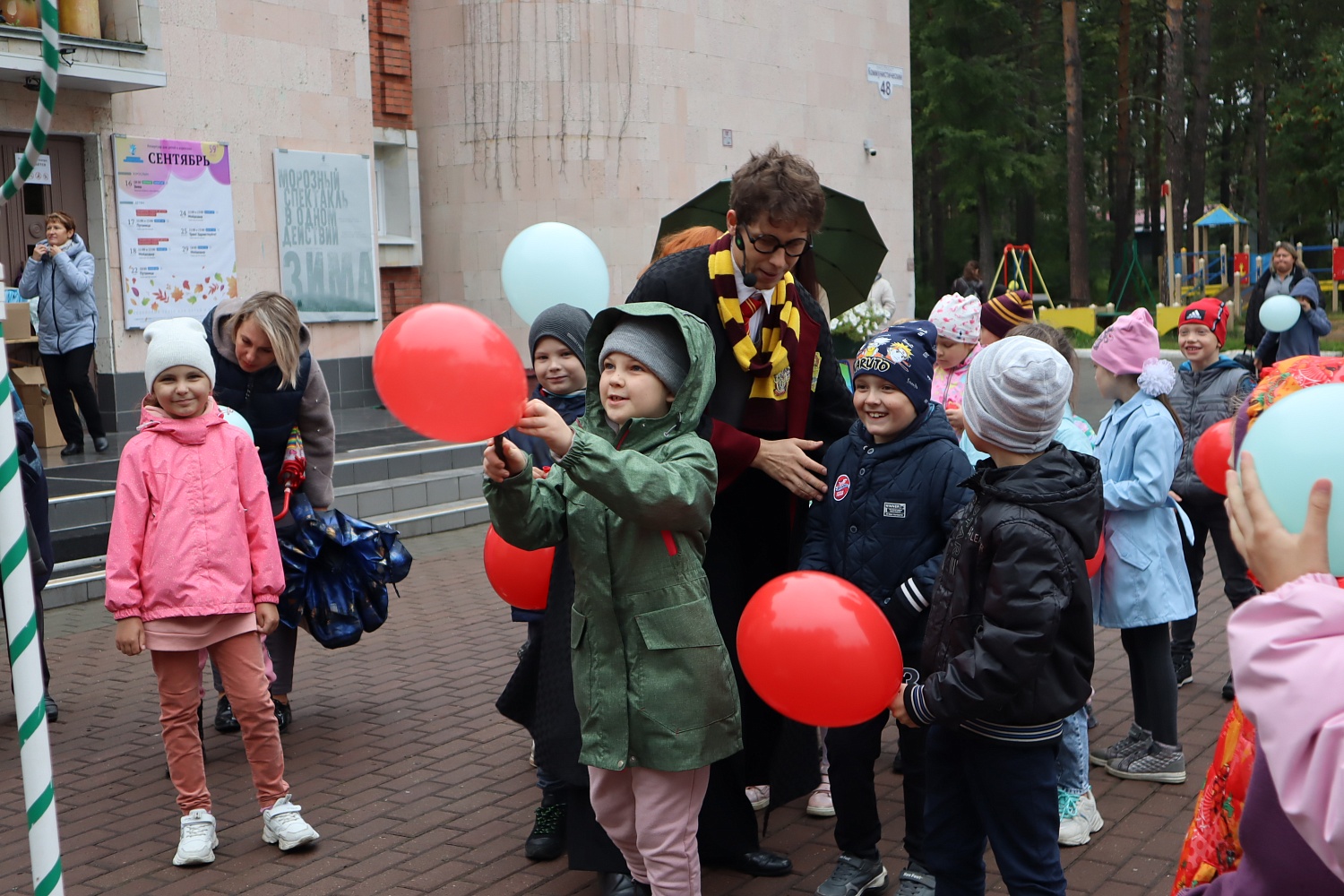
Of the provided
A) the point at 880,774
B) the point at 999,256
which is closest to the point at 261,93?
the point at 880,774

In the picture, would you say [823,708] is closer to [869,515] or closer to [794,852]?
[869,515]

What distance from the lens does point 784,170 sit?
12.1ft

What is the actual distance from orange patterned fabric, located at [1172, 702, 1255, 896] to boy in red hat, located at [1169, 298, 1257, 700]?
4.00 metres

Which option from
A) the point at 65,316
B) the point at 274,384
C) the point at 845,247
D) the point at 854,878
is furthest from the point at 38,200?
the point at 854,878

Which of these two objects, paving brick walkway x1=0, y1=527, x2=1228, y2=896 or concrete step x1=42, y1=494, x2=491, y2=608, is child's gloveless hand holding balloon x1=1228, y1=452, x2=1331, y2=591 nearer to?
paving brick walkway x1=0, y1=527, x2=1228, y2=896

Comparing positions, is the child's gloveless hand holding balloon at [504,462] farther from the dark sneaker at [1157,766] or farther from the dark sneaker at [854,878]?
the dark sneaker at [1157,766]

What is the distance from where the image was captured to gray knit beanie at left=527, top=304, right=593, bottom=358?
4555 mm

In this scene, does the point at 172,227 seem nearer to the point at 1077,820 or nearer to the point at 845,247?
the point at 845,247

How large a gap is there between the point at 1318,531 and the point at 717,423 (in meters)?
2.39

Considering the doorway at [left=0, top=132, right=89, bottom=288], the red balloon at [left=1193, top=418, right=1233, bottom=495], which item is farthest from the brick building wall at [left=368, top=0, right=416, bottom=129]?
the red balloon at [left=1193, top=418, right=1233, bottom=495]

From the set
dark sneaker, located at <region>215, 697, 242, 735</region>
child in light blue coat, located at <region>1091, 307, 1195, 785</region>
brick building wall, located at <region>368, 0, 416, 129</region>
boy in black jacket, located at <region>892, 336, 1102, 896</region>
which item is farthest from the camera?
brick building wall, located at <region>368, 0, 416, 129</region>

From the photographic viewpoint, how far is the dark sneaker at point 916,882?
12.6ft

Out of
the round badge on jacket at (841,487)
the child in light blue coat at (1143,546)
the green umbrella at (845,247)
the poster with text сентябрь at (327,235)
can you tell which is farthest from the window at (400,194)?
the round badge on jacket at (841,487)

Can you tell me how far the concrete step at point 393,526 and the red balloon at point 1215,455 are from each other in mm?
5484
